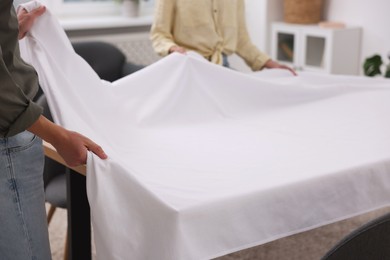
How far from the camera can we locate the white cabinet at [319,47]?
454 centimetres

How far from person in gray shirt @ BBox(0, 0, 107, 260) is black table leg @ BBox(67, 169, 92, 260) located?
417 millimetres

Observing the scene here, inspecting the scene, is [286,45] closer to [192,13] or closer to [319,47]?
[319,47]

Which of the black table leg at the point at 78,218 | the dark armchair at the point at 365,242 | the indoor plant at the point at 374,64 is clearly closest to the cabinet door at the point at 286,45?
the indoor plant at the point at 374,64

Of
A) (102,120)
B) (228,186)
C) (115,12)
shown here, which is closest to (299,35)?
(115,12)

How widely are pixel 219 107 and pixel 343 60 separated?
237 centimetres

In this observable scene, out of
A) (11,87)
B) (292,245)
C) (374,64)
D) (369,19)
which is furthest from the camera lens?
(369,19)

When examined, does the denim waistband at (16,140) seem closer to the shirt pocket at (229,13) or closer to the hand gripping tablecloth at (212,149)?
the hand gripping tablecloth at (212,149)

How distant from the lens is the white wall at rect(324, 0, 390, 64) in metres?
4.40

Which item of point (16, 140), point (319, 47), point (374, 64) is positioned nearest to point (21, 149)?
point (16, 140)

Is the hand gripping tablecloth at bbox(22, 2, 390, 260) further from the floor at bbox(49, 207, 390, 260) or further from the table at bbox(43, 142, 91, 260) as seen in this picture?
the floor at bbox(49, 207, 390, 260)

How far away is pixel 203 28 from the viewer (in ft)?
9.95

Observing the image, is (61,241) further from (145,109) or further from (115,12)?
(115,12)

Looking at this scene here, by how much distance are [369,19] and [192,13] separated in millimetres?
2033

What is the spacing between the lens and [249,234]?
65.0 inches
